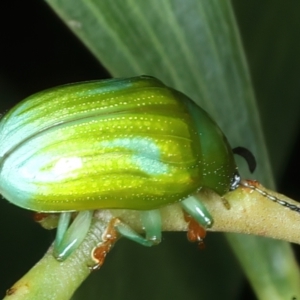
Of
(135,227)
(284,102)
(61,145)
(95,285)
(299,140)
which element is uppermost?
(61,145)

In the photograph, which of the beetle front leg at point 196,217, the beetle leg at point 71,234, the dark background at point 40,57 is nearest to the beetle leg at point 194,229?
the beetle front leg at point 196,217

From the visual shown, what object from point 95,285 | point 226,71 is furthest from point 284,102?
point 95,285

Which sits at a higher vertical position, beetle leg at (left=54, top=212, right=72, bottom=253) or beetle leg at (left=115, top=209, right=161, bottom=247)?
beetle leg at (left=54, top=212, right=72, bottom=253)

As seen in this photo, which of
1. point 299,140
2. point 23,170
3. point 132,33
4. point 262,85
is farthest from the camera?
point 299,140

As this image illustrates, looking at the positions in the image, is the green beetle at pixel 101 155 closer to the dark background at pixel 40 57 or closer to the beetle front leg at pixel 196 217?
the beetle front leg at pixel 196 217

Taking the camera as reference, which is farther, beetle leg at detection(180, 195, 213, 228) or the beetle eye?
the beetle eye

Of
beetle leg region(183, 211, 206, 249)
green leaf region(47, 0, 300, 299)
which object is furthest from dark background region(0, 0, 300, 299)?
beetle leg region(183, 211, 206, 249)

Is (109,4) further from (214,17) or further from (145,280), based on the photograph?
(145,280)

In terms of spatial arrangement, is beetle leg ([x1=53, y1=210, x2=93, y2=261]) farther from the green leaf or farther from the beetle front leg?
the green leaf
